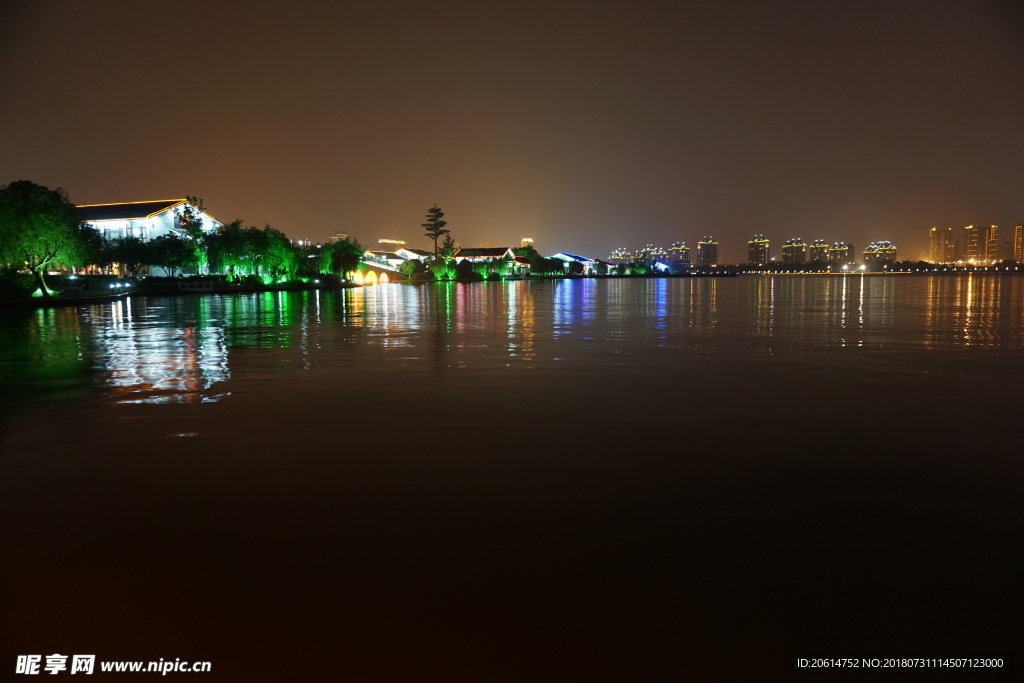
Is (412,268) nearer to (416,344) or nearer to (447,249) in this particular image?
(447,249)

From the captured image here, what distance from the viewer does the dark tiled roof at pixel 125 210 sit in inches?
3595

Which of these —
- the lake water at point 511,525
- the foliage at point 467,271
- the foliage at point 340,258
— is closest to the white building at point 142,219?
the foliage at point 340,258

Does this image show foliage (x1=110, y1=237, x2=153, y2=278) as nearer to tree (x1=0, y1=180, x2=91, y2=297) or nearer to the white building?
the white building

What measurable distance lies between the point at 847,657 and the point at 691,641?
88cm

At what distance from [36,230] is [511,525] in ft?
161

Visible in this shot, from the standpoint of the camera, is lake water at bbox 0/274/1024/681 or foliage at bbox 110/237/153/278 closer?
lake water at bbox 0/274/1024/681

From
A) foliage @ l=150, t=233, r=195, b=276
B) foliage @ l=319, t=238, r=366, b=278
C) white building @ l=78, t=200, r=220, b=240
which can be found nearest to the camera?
foliage @ l=150, t=233, r=195, b=276

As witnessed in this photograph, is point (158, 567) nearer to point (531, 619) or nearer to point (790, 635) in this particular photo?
point (531, 619)

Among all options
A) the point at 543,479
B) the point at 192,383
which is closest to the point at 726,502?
the point at 543,479

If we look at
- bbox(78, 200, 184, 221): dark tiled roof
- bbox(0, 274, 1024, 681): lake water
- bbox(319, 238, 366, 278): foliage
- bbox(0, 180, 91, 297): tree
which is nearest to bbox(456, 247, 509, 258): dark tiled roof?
bbox(319, 238, 366, 278): foliage

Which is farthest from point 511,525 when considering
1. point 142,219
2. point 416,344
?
point 142,219

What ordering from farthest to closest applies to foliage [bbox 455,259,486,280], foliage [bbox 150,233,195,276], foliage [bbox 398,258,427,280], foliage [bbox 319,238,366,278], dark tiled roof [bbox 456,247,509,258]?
dark tiled roof [bbox 456,247,509,258]
foliage [bbox 455,259,486,280]
foliage [bbox 398,258,427,280]
foliage [bbox 319,238,366,278]
foliage [bbox 150,233,195,276]

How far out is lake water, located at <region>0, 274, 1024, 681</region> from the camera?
3902mm

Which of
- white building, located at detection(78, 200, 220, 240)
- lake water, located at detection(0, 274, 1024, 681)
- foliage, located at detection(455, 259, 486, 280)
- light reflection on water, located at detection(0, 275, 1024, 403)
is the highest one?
white building, located at detection(78, 200, 220, 240)
